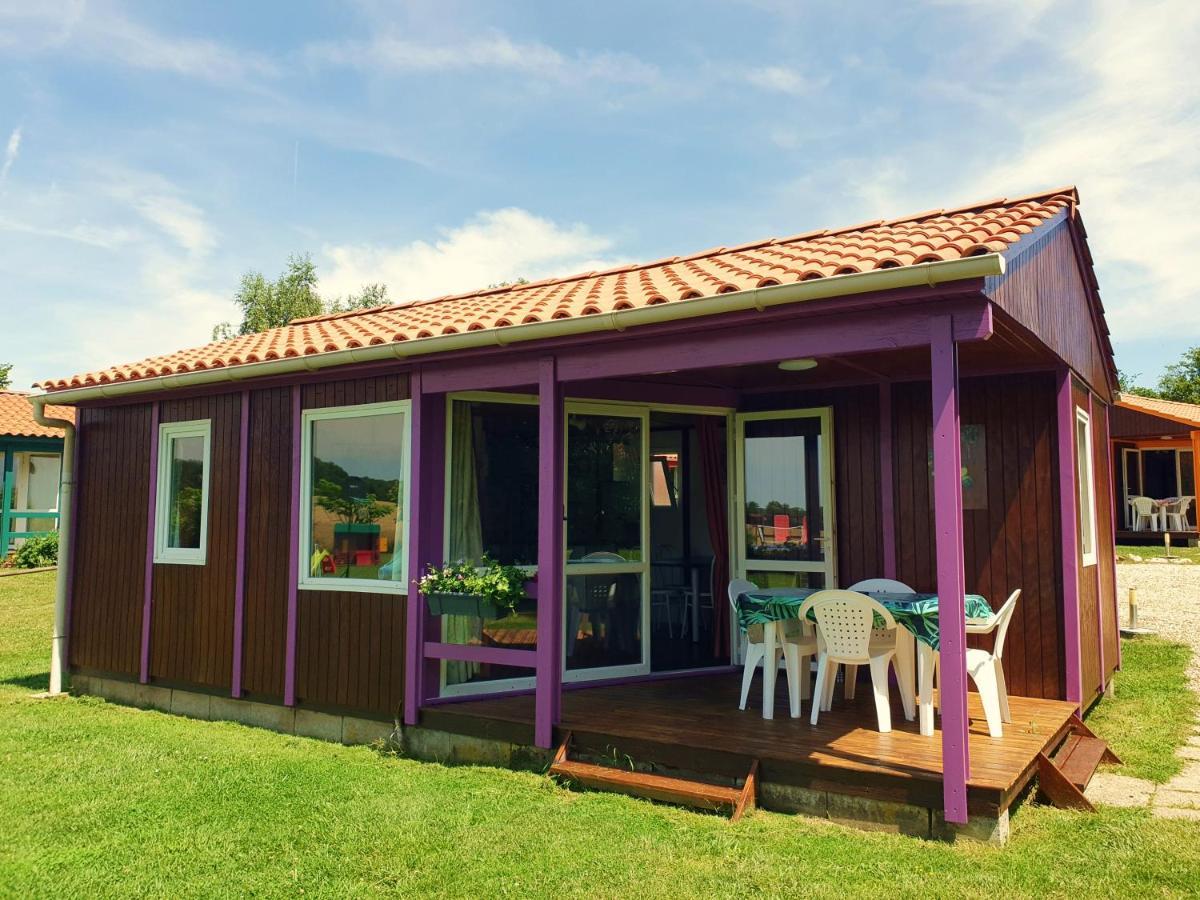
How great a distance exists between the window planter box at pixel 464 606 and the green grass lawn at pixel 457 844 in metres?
0.90

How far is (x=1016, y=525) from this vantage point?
19.0 feet

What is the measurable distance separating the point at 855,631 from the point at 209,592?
4.79m

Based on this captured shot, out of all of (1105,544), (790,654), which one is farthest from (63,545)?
(1105,544)

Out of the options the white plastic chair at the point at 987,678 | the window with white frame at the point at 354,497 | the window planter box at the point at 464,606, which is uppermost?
the window with white frame at the point at 354,497

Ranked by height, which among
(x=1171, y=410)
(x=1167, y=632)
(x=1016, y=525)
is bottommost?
(x=1167, y=632)

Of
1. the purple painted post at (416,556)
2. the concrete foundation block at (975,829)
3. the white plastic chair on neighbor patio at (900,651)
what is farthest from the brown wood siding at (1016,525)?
the purple painted post at (416,556)

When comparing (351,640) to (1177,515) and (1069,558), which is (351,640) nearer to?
(1069,558)

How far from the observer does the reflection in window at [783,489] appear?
21.6 feet

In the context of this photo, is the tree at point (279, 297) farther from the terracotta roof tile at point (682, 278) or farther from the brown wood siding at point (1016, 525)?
the brown wood siding at point (1016, 525)

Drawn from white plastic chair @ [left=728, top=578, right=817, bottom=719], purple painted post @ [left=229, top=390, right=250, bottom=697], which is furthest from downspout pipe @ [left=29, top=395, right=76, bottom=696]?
white plastic chair @ [left=728, top=578, right=817, bottom=719]

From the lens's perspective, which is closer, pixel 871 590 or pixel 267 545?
pixel 871 590

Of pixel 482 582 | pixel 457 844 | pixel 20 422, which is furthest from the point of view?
pixel 20 422

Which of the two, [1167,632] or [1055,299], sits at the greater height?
[1055,299]

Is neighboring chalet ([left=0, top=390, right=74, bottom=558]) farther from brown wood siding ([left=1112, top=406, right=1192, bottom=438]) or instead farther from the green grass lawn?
brown wood siding ([left=1112, top=406, right=1192, bottom=438])
